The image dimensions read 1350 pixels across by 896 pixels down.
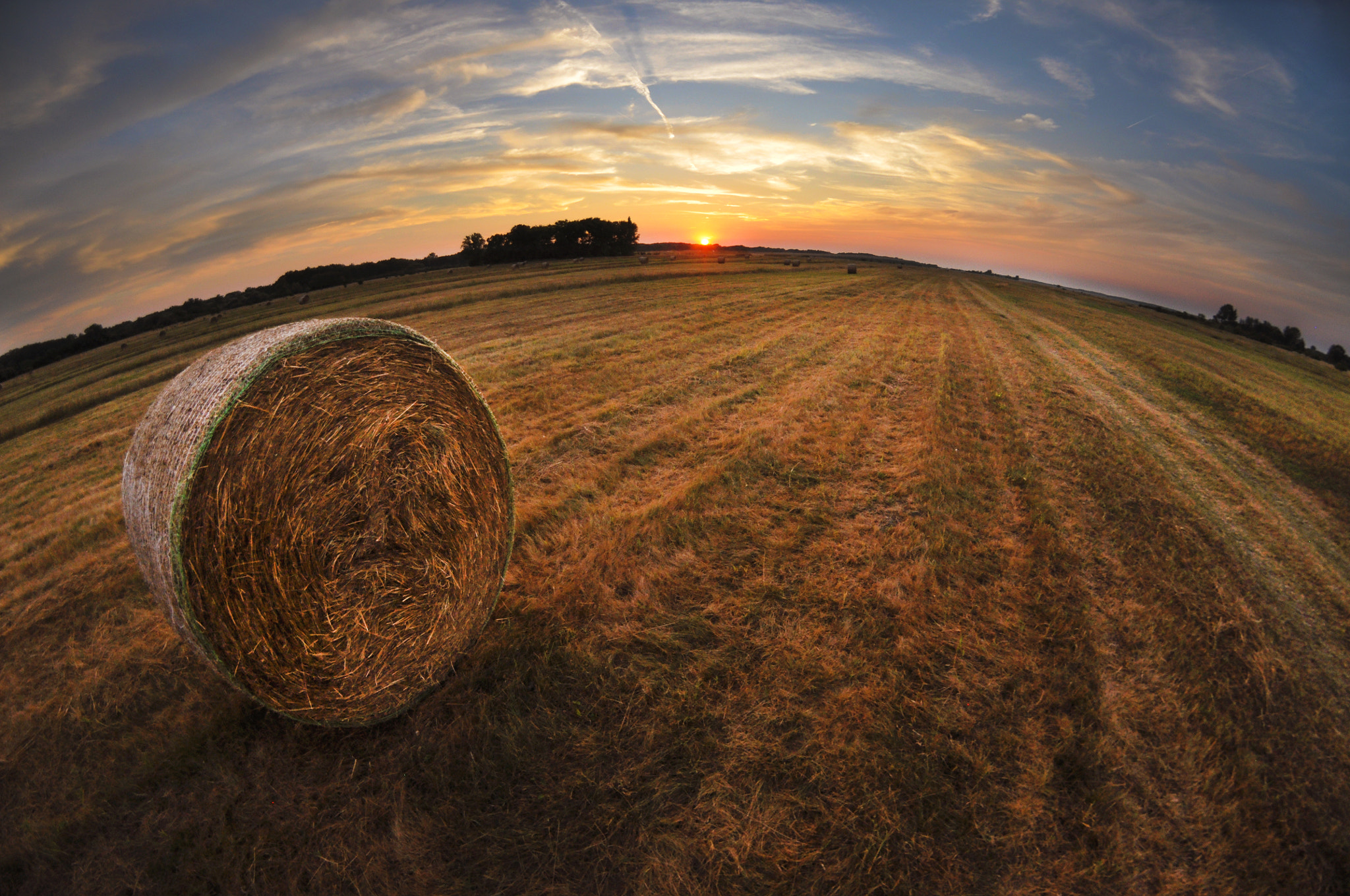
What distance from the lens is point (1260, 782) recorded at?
315cm

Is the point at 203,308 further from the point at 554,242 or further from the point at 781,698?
the point at 781,698

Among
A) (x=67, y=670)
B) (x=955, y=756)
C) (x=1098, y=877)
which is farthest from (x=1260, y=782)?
(x=67, y=670)

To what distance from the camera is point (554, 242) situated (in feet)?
220

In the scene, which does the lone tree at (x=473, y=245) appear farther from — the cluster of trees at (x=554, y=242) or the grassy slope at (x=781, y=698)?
the grassy slope at (x=781, y=698)

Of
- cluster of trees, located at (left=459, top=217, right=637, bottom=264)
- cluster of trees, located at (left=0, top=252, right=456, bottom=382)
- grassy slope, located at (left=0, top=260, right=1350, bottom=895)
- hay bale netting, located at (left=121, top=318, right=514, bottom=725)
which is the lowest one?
grassy slope, located at (left=0, top=260, right=1350, bottom=895)

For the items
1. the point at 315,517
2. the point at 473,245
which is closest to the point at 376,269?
the point at 473,245

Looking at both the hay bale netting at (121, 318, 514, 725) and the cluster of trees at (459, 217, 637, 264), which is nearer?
the hay bale netting at (121, 318, 514, 725)

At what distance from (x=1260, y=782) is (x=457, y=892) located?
5.02 meters

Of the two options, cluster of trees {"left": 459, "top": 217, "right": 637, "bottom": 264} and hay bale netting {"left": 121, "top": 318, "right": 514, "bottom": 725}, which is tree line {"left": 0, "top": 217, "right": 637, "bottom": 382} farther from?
hay bale netting {"left": 121, "top": 318, "right": 514, "bottom": 725}

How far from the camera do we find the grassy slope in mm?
2801

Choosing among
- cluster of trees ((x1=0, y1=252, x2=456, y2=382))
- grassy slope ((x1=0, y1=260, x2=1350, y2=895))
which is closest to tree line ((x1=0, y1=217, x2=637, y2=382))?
cluster of trees ((x1=0, y1=252, x2=456, y2=382))

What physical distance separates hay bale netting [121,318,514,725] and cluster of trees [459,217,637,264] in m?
65.0

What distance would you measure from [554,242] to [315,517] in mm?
71302

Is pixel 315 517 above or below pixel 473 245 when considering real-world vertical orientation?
below
